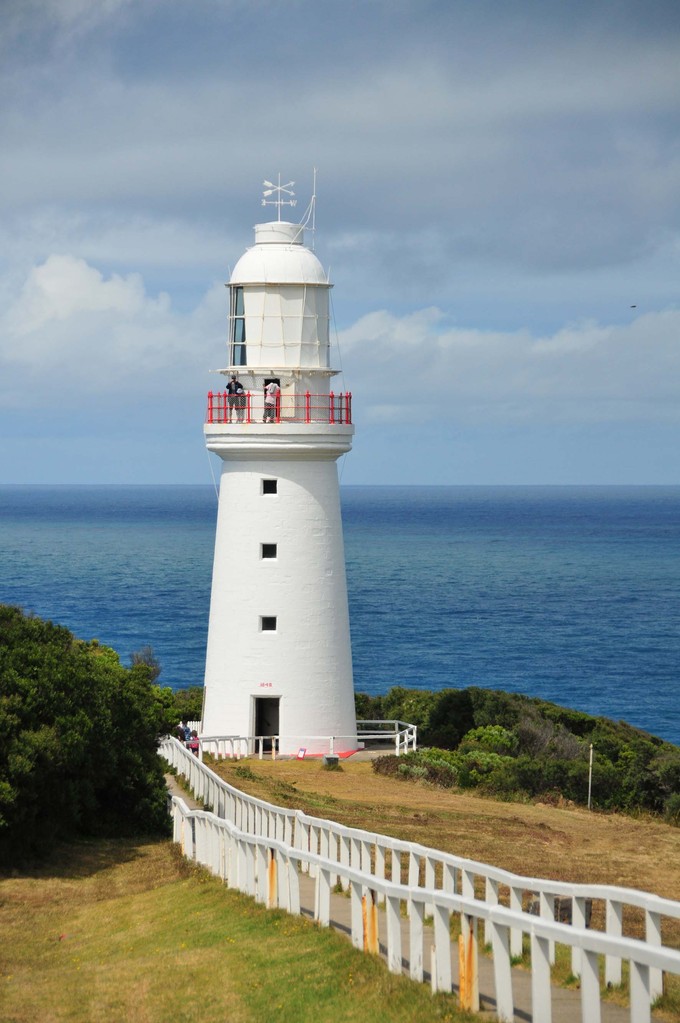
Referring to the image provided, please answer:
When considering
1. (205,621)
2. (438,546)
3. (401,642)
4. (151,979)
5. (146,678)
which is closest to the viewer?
(151,979)

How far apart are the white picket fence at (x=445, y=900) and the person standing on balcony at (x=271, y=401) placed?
12.9 m

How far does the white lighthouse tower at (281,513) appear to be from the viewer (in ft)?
105

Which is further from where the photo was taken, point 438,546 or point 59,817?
point 438,546

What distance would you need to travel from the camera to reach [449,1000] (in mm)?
11281

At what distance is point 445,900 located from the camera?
1159cm

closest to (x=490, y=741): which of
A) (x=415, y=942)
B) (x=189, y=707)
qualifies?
(x=189, y=707)

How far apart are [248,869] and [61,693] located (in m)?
6.59

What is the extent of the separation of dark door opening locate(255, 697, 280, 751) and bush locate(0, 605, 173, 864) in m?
6.93

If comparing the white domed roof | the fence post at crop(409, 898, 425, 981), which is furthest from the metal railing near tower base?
the fence post at crop(409, 898, 425, 981)

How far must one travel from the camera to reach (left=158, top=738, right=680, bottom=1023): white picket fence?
9945 millimetres

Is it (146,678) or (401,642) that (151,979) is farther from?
(401,642)

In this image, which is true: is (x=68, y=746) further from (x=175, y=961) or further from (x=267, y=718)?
(x=267, y=718)

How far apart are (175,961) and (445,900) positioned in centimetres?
405

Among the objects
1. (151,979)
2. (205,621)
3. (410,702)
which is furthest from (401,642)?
(151,979)
